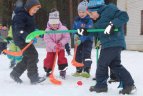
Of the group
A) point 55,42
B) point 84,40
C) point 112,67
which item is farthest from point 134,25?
point 112,67

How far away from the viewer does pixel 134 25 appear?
19.7 m

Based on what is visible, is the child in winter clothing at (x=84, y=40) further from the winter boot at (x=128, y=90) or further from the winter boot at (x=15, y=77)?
the winter boot at (x=128, y=90)

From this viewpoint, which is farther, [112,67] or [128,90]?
[112,67]

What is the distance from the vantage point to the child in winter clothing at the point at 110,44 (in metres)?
5.58

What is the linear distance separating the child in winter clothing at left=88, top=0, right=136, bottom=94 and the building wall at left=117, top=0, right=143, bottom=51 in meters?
13.5

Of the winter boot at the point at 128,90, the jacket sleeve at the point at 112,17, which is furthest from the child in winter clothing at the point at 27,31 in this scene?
the winter boot at the point at 128,90

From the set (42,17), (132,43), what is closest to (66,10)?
(42,17)

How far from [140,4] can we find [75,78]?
12.5 m

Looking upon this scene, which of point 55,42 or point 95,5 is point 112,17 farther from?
point 55,42

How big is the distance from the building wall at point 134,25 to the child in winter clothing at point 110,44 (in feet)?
44.2

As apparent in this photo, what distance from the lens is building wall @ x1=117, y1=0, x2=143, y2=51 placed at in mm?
19234

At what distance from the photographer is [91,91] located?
5.85m

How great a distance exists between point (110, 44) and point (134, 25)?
14.4m

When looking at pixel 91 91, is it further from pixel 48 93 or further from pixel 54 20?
pixel 54 20
